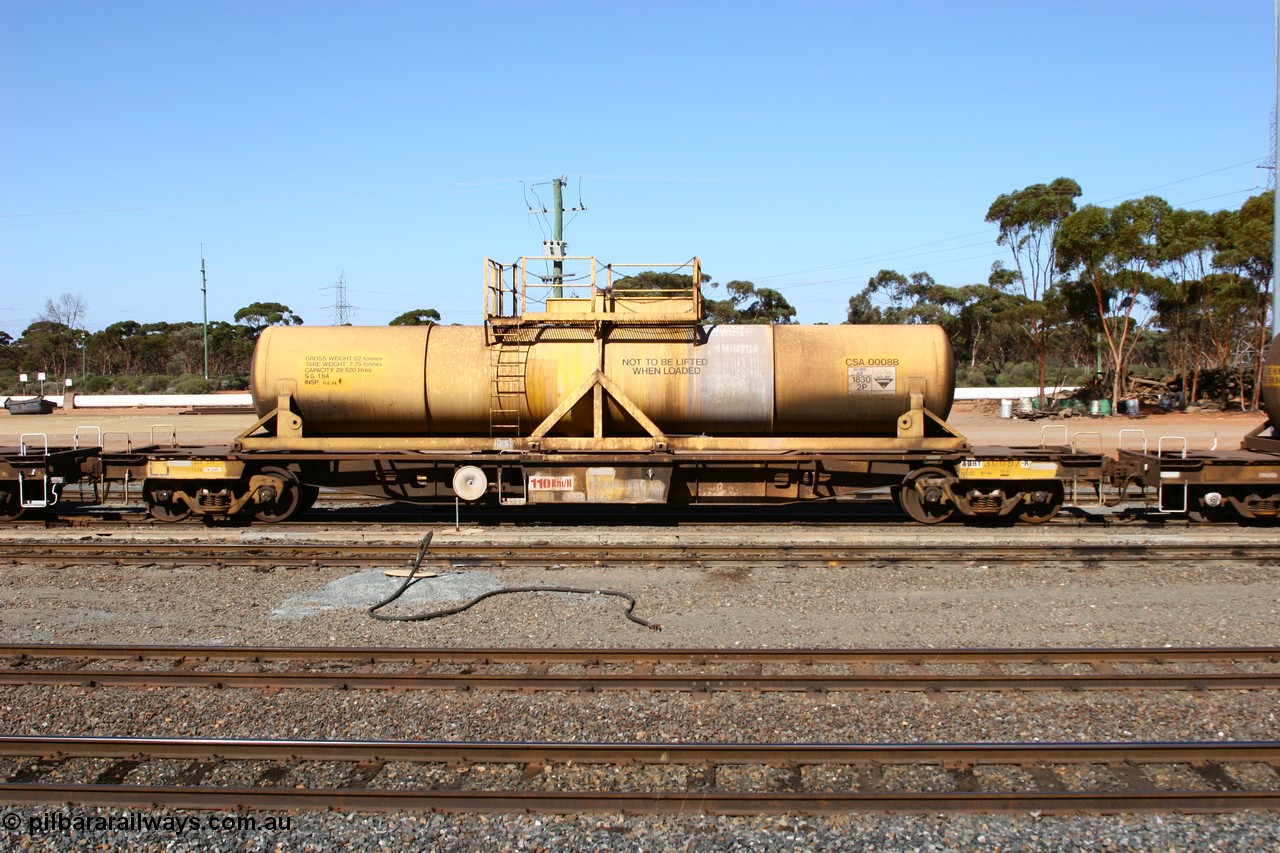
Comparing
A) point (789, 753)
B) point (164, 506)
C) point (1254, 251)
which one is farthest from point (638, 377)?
point (1254, 251)

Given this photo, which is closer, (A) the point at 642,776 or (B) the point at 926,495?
(A) the point at 642,776

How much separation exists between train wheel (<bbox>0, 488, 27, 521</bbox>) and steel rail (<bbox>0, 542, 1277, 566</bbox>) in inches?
107

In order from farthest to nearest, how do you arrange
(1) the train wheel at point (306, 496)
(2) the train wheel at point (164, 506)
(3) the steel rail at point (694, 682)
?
(1) the train wheel at point (306, 496), (2) the train wheel at point (164, 506), (3) the steel rail at point (694, 682)

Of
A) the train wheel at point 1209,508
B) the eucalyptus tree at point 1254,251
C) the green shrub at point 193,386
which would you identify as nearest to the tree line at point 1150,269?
the eucalyptus tree at point 1254,251

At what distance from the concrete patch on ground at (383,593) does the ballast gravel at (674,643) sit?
4 centimetres

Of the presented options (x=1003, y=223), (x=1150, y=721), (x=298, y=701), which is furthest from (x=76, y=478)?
(x=1003, y=223)

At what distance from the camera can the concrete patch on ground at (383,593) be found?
361 inches

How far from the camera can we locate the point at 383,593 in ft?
31.8

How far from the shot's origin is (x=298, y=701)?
6562mm

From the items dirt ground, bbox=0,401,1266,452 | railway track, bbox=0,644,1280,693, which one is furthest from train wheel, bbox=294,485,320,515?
dirt ground, bbox=0,401,1266,452

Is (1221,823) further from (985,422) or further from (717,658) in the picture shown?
(985,422)

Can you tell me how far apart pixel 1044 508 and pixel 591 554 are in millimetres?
7214

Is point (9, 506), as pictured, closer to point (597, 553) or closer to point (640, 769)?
point (597, 553)

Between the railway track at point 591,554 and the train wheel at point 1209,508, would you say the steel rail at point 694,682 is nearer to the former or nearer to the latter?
the railway track at point 591,554
